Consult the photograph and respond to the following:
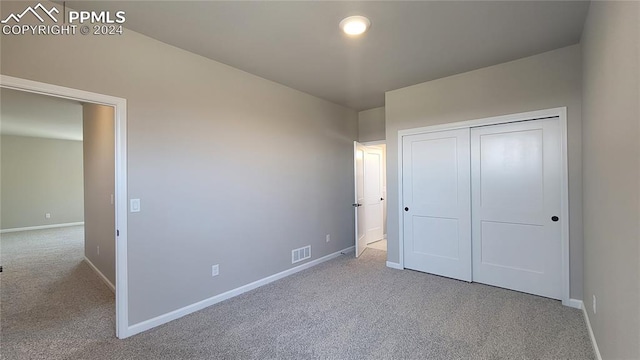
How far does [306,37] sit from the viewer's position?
2.52 m

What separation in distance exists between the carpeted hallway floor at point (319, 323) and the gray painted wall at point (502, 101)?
80cm

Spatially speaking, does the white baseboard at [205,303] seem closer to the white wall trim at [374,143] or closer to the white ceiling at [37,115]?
the white wall trim at [374,143]

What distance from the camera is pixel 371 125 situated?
511 cm

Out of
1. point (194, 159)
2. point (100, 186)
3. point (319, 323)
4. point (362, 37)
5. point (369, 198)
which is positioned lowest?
point (319, 323)

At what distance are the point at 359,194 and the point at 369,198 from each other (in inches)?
24.8

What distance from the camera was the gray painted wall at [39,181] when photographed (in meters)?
6.83

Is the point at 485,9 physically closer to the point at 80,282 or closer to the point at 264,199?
the point at 264,199

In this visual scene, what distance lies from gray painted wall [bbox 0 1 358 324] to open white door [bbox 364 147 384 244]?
51.3 inches

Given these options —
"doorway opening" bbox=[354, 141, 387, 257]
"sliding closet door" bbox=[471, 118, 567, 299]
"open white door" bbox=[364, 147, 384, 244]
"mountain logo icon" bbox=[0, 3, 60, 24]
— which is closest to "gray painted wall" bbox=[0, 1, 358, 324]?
"mountain logo icon" bbox=[0, 3, 60, 24]

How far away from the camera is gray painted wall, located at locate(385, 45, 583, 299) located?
274 centimetres

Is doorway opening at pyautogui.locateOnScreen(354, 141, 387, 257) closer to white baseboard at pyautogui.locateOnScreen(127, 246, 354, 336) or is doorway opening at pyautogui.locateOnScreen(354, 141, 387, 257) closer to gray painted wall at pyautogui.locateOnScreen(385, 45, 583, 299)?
gray painted wall at pyautogui.locateOnScreen(385, 45, 583, 299)

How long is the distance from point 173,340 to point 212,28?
2.66m
